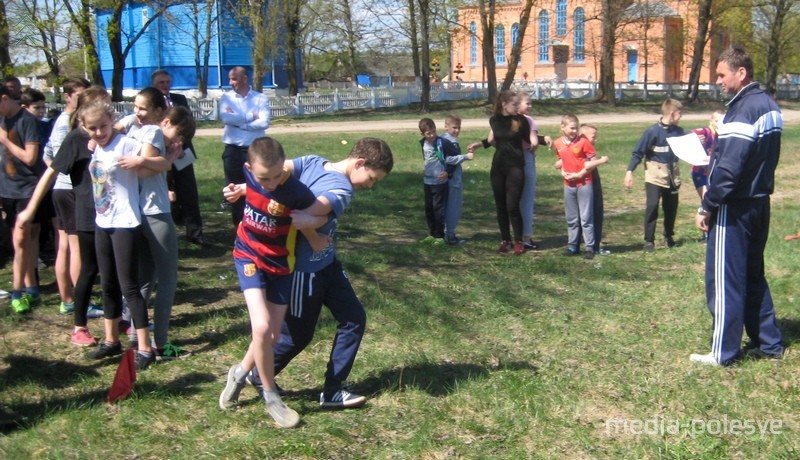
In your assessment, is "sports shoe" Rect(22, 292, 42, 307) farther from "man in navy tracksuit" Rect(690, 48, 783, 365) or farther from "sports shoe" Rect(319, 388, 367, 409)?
"man in navy tracksuit" Rect(690, 48, 783, 365)

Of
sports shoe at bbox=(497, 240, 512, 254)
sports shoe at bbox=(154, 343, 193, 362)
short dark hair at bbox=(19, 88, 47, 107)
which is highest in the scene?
short dark hair at bbox=(19, 88, 47, 107)

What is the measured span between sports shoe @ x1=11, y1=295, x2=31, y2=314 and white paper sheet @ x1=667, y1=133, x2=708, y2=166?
500cm

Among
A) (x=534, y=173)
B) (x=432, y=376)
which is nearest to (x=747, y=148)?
(x=432, y=376)

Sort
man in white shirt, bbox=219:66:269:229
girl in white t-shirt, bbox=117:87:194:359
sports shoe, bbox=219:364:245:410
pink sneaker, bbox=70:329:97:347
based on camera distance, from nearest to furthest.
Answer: sports shoe, bbox=219:364:245:410 < girl in white t-shirt, bbox=117:87:194:359 < pink sneaker, bbox=70:329:97:347 < man in white shirt, bbox=219:66:269:229

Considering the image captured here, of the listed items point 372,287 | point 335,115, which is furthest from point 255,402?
point 335,115

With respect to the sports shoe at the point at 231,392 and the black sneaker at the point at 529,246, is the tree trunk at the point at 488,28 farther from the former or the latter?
the sports shoe at the point at 231,392

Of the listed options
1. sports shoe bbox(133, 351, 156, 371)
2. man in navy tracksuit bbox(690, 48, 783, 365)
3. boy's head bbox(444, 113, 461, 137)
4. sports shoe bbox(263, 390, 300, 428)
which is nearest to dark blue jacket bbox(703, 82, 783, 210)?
man in navy tracksuit bbox(690, 48, 783, 365)

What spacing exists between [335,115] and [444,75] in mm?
60078

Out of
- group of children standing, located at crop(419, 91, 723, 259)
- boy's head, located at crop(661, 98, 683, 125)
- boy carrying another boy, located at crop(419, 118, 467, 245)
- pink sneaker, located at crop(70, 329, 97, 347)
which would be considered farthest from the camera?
boy carrying another boy, located at crop(419, 118, 467, 245)

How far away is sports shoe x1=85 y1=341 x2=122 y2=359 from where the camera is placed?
17.9 feet

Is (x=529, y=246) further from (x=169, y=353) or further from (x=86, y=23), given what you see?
(x=86, y=23)

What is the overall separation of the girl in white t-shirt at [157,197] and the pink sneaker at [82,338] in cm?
30

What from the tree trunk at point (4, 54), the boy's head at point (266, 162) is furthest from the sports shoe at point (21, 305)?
the tree trunk at point (4, 54)

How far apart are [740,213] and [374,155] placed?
241 centimetres
